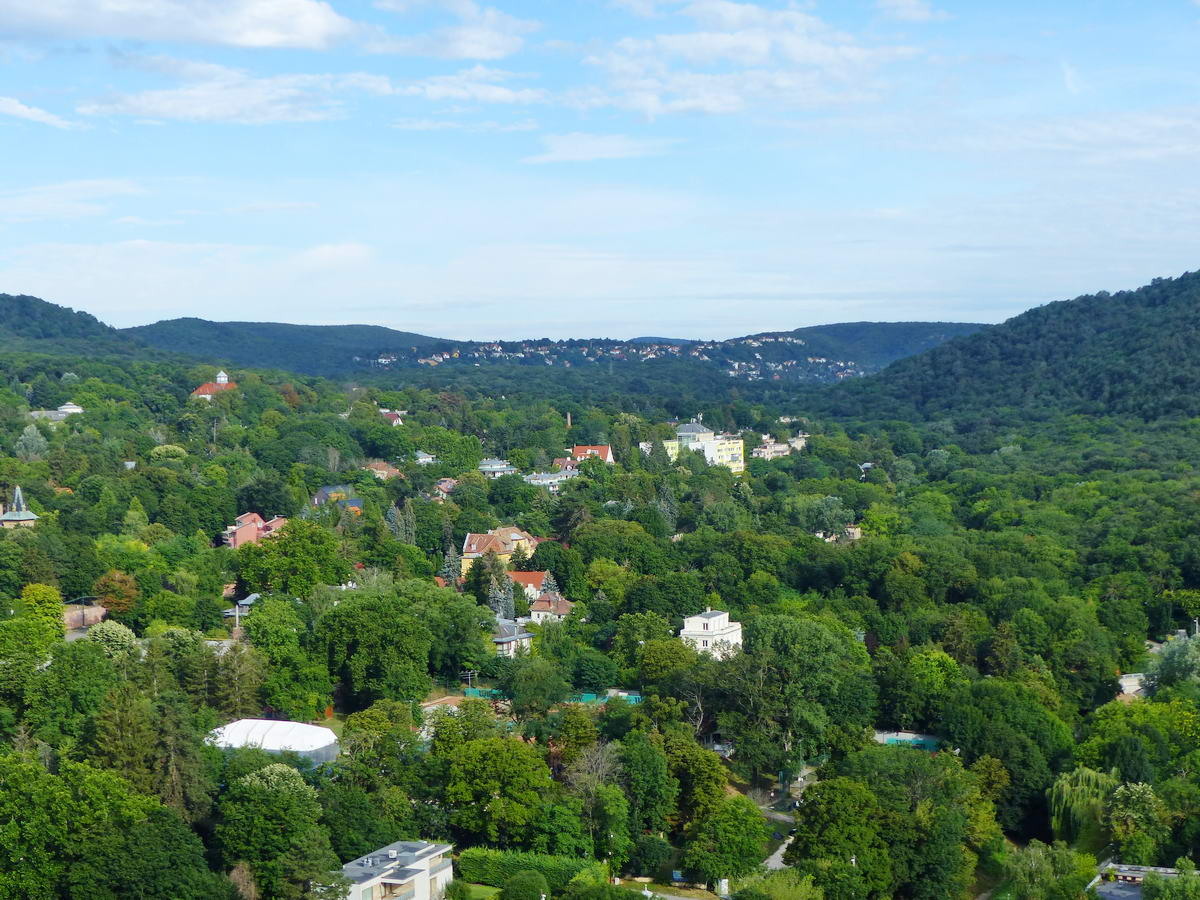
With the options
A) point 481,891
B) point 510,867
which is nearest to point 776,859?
point 510,867

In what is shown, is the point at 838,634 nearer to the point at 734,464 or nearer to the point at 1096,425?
the point at 734,464

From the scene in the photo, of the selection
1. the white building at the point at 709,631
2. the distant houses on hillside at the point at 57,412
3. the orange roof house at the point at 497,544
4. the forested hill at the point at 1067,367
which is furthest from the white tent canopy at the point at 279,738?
the forested hill at the point at 1067,367

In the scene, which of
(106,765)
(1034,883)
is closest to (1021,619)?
(1034,883)

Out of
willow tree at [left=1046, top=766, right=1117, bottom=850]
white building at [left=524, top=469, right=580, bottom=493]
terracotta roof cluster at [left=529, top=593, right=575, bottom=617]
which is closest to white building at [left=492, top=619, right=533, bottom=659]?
terracotta roof cluster at [left=529, top=593, right=575, bottom=617]

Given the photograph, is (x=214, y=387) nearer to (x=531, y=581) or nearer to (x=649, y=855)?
(x=531, y=581)

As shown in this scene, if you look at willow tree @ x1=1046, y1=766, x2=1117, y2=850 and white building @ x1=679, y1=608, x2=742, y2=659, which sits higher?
white building @ x1=679, y1=608, x2=742, y2=659

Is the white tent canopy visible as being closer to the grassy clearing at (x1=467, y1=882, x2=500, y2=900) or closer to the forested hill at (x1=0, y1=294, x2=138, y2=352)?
the grassy clearing at (x1=467, y1=882, x2=500, y2=900)

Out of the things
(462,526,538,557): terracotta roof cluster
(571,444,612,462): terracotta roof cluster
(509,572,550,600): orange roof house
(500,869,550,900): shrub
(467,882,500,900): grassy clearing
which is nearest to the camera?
(500,869,550,900): shrub
